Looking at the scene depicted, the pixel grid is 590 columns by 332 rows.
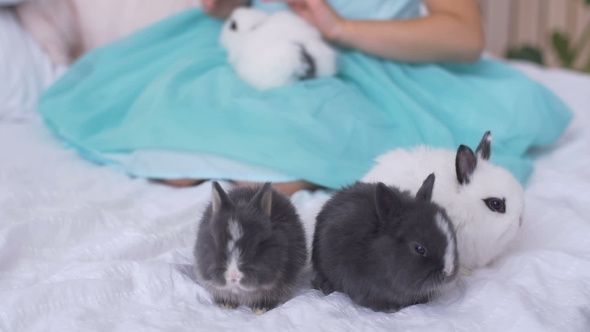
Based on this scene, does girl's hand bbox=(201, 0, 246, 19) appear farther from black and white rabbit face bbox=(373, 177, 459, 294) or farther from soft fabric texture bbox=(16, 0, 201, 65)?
black and white rabbit face bbox=(373, 177, 459, 294)

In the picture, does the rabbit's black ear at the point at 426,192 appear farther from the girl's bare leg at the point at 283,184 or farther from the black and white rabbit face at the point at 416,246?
the girl's bare leg at the point at 283,184

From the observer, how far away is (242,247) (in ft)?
2.62

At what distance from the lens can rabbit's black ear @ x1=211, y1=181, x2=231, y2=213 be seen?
827 mm

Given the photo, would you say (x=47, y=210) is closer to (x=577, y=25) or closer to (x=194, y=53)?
(x=194, y=53)

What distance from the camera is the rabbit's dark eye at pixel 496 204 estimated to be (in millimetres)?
1028

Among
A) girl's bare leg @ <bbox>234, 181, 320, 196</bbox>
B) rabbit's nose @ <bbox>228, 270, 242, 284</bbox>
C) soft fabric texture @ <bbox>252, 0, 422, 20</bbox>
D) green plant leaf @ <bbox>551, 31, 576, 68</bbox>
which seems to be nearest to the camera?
rabbit's nose @ <bbox>228, 270, 242, 284</bbox>

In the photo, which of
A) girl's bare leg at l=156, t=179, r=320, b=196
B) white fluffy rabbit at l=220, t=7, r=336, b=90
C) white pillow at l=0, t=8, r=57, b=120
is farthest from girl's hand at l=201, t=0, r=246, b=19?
girl's bare leg at l=156, t=179, r=320, b=196

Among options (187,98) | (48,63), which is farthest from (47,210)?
(48,63)

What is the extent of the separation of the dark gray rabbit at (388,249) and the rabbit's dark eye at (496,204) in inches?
7.4

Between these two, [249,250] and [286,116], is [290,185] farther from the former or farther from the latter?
[249,250]

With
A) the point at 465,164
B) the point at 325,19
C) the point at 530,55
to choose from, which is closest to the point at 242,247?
the point at 465,164

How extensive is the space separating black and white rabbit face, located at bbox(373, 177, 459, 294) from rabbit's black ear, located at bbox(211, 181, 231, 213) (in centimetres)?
21

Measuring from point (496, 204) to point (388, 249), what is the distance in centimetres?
29

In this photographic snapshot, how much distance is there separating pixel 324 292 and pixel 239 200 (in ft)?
0.64
